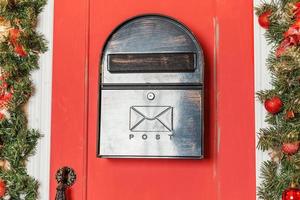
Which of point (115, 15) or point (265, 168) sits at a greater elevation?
point (115, 15)

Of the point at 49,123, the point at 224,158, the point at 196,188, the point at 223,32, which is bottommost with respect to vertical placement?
the point at 196,188

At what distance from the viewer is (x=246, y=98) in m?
1.79

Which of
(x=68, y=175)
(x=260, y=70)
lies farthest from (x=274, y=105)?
(x=68, y=175)

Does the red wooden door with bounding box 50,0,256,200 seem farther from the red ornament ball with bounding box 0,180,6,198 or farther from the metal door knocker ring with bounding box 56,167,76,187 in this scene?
the red ornament ball with bounding box 0,180,6,198

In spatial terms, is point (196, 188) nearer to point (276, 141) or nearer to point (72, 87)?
point (276, 141)

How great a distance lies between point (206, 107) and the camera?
1.81 meters

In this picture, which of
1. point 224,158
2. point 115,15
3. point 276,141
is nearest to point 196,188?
point 224,158

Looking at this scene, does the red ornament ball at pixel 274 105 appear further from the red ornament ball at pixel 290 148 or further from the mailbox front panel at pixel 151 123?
the mailbox front panel at pixel 151 123

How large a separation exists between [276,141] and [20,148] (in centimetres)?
92

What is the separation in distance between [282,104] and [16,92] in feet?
3.18

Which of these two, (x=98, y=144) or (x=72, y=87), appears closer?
(x=98, y=144)

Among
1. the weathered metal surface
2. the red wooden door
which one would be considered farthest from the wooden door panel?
the weathered metal surface

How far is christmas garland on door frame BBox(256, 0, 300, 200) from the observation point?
5.50 ft

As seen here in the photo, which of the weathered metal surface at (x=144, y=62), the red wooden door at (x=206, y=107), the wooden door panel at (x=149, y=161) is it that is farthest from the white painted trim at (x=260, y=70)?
the weathered metal surface at (x=144, y=62)
